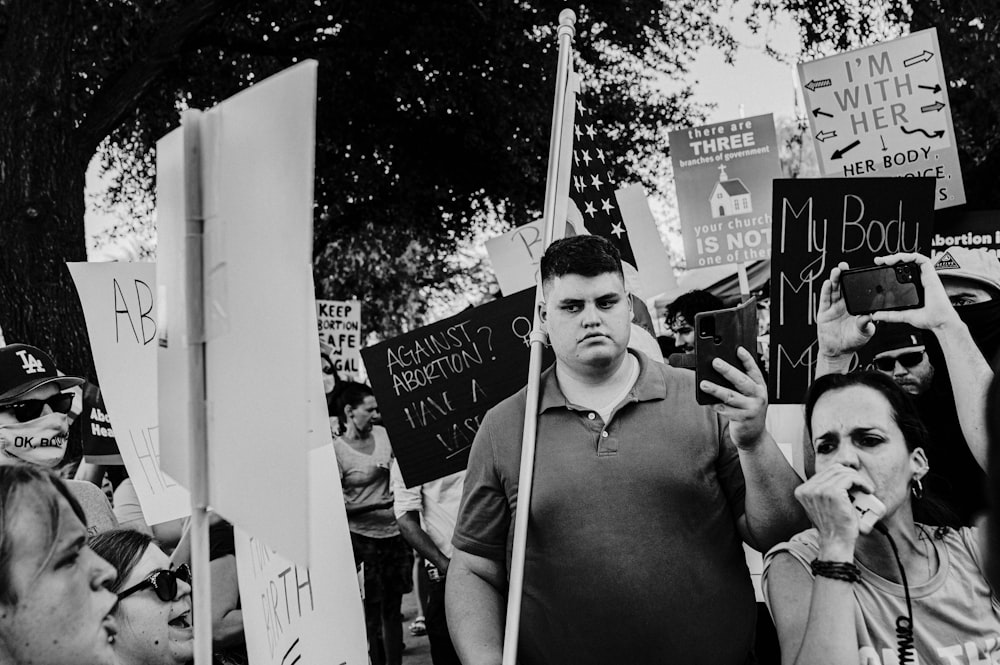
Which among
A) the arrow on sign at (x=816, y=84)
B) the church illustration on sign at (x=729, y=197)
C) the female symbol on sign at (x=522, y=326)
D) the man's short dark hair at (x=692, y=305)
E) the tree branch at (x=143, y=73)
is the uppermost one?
the tree branch at (x=143, y=73)

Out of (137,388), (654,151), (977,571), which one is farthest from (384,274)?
(977,571)

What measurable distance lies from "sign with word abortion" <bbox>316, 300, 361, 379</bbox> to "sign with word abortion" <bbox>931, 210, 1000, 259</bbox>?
6.36 meters

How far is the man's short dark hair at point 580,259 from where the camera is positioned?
3.16 m

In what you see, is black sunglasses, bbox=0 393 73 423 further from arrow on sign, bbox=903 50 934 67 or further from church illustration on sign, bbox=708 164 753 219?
church illustration on sign, bbox=708 164 753 219

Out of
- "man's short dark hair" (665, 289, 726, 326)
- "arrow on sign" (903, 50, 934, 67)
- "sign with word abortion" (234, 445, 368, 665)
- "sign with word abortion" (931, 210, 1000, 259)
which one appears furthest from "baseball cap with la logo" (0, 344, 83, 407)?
"sign with word abortion" (931, 210, 1000, 259)

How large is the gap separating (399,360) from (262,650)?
2060 millimetres

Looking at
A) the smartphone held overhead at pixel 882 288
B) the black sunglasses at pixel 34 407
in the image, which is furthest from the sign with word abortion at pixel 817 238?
the black sunglasses at pixel 34 407

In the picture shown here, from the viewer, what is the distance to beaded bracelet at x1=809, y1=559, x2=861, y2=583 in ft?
8.41

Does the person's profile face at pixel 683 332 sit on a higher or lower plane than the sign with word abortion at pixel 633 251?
lower

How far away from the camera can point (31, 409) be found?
13.1 feet

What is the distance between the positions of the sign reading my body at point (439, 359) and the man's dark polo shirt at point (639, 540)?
4.96 feet

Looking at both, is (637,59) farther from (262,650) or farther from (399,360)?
(262,650)

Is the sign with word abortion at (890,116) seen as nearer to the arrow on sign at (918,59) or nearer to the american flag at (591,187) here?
the arrow on sign at (918,59)

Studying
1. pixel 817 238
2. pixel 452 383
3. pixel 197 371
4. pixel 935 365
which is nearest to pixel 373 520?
pixel 452 383
